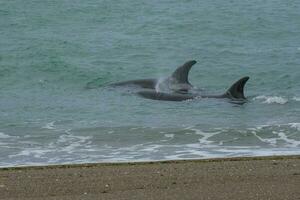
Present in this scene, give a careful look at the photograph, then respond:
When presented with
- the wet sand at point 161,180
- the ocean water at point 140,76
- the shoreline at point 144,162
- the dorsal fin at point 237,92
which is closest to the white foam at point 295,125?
the ocean water at point 140,76

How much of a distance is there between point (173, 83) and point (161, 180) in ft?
34.6

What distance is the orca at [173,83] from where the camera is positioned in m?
19.2

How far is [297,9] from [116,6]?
6.84 meters

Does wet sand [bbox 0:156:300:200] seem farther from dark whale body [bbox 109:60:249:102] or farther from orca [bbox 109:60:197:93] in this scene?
orca [bbox 109:60:197:93]

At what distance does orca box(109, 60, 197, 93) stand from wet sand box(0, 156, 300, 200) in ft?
28.5

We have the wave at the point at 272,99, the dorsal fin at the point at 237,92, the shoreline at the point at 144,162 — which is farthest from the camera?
the dorsal fin at the point at 237,92

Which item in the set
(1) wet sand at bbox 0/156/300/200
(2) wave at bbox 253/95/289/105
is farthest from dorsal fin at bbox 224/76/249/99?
(1) wet sand at bbox 0/156/300/200

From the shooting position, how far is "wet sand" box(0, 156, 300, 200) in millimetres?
8328

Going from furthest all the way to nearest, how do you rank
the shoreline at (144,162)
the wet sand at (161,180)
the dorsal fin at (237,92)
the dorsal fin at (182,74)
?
the dorsal fin at (182,74) → the dorsal fin at (237,92) → the shoreline at (144,162) → the wet sand at (161,180)

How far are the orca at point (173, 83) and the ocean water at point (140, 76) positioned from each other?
648 mm

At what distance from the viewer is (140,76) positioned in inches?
885

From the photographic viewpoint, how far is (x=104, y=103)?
1733 cm

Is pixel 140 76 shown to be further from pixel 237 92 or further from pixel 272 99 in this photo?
pixel 272 99

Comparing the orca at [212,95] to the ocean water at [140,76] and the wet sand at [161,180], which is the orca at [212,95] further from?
the wet sand at [161,180]
